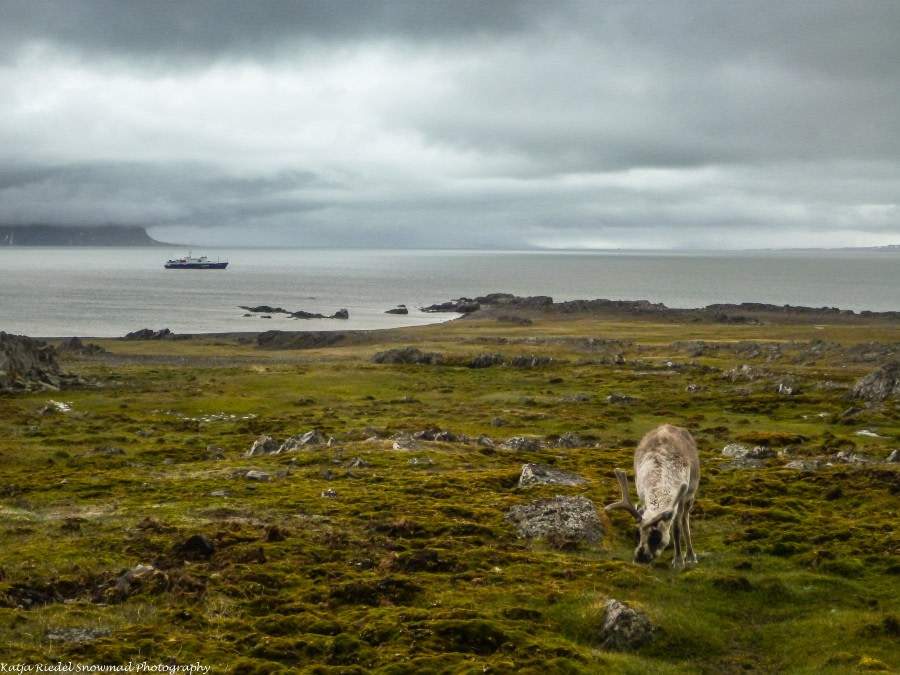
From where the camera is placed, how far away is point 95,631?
17.2 metres

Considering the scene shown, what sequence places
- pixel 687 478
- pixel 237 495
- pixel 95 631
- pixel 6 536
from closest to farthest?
pixel 95 631
pixel 687 478
pixel 6 536
pixel 237 495

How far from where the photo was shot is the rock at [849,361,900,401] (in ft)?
204

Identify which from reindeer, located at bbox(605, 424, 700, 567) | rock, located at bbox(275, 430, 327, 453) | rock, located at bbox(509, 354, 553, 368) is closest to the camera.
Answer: reindeer, located at bbox(605, 424, 700, 567)

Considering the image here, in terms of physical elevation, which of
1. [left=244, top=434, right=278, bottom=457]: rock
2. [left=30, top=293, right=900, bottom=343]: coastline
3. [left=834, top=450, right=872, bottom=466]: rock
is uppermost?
[left=30, top=293, right=900, bottom=343]: coastline

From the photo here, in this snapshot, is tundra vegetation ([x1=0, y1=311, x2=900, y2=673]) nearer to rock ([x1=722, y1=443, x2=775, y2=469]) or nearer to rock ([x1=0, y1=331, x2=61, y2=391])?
rock ([x1=722, y1=443, x2=775, y2=469])

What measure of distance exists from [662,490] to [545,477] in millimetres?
14423

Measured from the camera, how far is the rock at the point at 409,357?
343 ft

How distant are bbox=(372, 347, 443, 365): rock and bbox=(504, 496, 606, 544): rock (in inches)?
2966

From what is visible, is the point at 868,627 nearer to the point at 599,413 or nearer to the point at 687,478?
the point at 687,478

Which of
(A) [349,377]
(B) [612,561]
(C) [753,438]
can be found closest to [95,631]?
(B) [612,561]

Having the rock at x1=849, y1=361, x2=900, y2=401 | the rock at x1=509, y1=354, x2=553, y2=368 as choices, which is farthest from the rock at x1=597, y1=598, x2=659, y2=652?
the rock at x1=509, y1=354, x2=553, y2=368

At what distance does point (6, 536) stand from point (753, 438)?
136 feet

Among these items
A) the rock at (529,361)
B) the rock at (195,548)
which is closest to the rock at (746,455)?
the rock at (195,548)

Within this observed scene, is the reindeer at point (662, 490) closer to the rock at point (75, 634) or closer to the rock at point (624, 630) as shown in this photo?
the rock at point (624, 630)
